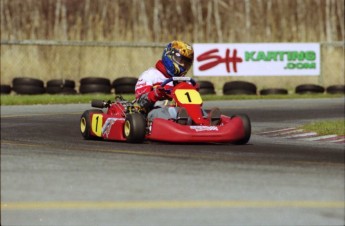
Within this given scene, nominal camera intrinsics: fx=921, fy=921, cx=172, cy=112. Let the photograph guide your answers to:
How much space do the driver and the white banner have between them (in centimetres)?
1655

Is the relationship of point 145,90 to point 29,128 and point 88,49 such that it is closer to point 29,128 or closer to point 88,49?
point 29,128

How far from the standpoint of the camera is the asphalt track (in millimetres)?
7641

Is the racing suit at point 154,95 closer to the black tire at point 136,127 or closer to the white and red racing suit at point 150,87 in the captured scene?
the white and red racing suit at point 150,87

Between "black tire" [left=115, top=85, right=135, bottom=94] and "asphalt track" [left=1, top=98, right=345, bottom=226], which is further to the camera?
"black tire" [left=115, top=85, right=135, bottom=94]

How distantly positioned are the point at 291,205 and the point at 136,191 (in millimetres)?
1602

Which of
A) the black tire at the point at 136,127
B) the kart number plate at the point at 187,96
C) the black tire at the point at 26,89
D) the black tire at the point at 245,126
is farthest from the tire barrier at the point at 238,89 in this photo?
the black tire at the point at 136,127

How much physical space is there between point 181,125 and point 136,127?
0.61 metres

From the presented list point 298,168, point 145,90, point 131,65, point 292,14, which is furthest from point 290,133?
point 292,14

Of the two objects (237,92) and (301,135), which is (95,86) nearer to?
(237,92)

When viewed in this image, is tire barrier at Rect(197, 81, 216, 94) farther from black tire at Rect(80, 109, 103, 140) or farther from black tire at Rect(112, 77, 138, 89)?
black tire at Rect(80, 109, 103, 140)

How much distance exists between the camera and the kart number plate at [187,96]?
12.5 m

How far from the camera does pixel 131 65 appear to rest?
34.0 metres

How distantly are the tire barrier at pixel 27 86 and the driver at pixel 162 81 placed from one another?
15058 millimetres

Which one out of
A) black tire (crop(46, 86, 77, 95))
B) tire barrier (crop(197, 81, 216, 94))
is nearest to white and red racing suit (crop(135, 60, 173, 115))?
black tire (crop(46, 86, 77, 95))
